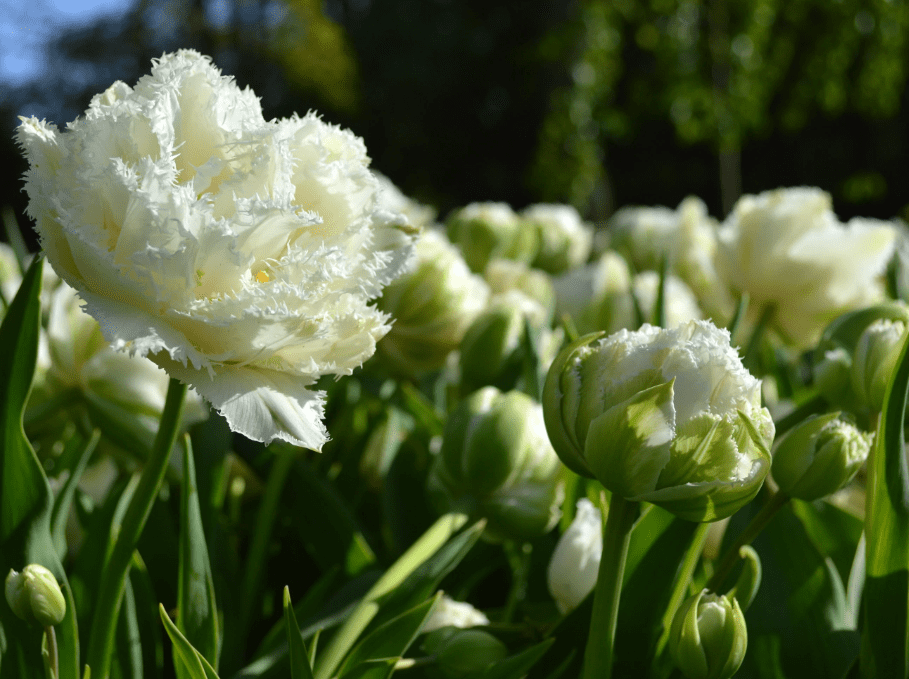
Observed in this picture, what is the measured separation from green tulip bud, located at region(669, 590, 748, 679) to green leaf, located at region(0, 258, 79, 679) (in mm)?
232

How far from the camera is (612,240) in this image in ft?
4.86

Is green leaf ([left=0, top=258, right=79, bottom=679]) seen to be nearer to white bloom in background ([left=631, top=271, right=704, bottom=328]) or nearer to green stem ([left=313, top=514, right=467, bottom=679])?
green stem ([left=313, top=514, right=467, bottom=679])

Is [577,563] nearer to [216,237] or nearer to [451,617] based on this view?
[451,617]

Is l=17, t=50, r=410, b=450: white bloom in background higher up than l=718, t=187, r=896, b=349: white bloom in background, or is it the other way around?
l=17, t=50, r=410, b=450: white bloom in background

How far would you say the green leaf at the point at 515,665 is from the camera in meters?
0.32

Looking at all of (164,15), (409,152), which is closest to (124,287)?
(409,152)

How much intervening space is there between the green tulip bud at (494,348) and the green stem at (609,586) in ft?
1.02

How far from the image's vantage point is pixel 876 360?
1.15 feet

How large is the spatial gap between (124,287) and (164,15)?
10.2 metres

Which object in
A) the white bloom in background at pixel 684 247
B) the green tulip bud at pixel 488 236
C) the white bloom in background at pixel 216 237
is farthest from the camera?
the green tulip bud at pixel 488 236

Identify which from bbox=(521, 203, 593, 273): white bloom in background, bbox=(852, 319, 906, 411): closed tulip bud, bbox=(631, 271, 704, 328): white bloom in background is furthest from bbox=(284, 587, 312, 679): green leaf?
bbox=(521, 203, 593, 273): white bloom in background

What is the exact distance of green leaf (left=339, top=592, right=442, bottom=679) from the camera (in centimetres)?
33

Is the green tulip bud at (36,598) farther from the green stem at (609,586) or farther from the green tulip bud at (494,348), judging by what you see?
the green tulip bud at (494,348)

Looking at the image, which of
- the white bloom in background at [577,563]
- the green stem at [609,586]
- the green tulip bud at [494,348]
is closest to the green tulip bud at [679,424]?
the green stem at [609,586]
